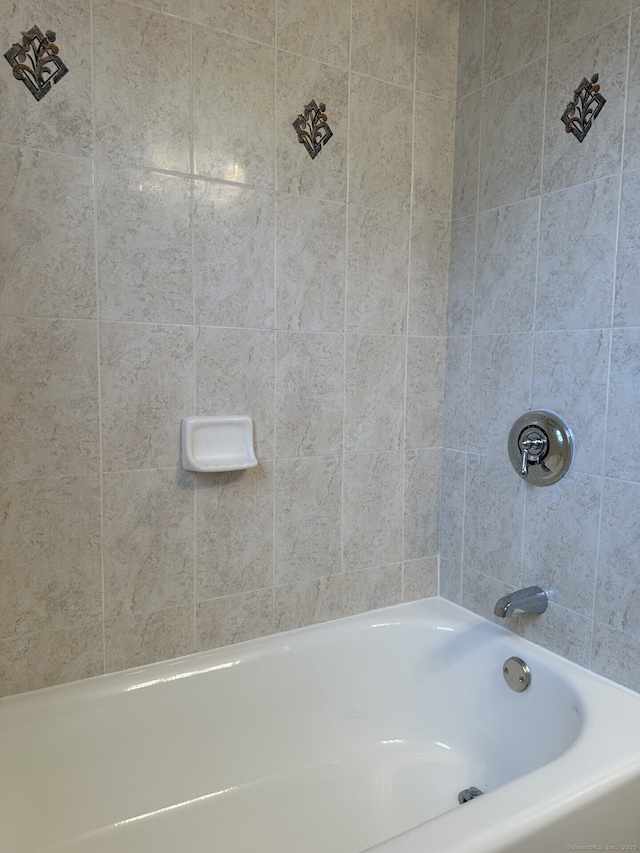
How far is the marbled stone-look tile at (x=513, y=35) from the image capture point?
151 centimetres

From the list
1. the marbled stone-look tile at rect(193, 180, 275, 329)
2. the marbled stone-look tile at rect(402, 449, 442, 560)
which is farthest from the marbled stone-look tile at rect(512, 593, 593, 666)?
the marbled stone-look tile at rect(193, 180, 275, 329)

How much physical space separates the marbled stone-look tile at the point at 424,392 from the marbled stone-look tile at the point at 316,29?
2.64 ft

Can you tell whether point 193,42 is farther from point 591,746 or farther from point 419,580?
point 591,746

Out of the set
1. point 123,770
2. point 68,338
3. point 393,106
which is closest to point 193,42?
point 393,106

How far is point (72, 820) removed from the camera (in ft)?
4.30

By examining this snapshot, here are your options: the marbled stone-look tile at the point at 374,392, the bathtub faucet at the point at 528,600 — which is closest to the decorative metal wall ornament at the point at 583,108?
the marbled stone-look tile at the point at 374,392

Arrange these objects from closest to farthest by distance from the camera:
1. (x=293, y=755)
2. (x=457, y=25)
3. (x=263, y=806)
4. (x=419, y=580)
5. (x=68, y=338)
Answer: (x=68, y=338), (x=263, y=806), (x=293, y=755), (x=457, y=25), (x=419, y=580)

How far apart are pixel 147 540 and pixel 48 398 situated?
0.41 m

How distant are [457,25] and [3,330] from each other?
→ 156cm

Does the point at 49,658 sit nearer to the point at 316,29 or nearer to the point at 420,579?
the point at 420,579

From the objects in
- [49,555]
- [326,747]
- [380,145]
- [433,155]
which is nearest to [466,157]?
[433,155]

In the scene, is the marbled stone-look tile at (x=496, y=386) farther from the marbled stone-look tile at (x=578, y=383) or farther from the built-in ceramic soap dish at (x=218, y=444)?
the built-in ceramic soap dish at (x=218, y=444)

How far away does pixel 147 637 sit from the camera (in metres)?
1.46

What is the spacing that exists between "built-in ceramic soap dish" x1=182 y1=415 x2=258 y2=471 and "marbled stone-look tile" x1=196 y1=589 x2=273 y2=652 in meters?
0.37
